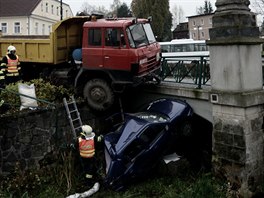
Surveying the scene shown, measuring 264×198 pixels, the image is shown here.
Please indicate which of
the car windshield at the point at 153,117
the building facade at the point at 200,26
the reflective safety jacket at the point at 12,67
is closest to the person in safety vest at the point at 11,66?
the reflective safety jacket at the point at 12,67

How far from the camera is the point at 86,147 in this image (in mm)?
10070

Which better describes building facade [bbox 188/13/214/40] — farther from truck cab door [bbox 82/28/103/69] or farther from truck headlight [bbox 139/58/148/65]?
truck cab door [bbox 82/28/103/69]

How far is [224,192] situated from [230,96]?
2385 millimetres

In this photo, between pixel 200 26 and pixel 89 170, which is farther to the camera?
pixel 200 26

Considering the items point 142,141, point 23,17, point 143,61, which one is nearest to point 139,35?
point 143,61

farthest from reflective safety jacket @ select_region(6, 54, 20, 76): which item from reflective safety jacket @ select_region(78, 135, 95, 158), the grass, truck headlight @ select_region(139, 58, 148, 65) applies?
truck headlight @ select_region(139, 58, 148, 65)

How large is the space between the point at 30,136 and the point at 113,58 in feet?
10.7

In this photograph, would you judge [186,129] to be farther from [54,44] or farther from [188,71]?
[54,44]

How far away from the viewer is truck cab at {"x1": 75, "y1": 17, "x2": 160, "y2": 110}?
35.9ft

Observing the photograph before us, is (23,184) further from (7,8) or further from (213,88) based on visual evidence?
(7,8)

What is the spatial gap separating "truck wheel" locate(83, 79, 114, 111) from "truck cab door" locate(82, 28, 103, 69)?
1.73 ft

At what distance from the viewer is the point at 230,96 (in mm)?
9383

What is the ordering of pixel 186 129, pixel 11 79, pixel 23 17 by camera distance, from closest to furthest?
pixel 186 129, pixel 11 79, pixel 23 17

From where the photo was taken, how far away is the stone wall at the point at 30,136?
32.3ft
